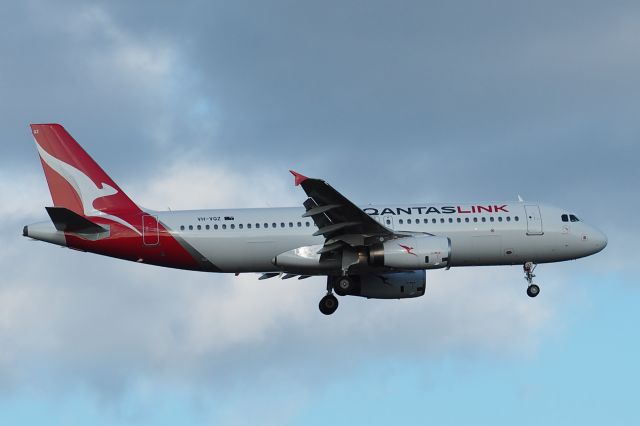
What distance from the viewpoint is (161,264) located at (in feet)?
201

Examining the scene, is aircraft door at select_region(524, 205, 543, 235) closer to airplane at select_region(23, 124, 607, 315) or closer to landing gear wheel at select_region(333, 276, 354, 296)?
airplane at select_region(23, 124, 607, 315)

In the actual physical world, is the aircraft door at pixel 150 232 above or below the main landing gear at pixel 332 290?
above

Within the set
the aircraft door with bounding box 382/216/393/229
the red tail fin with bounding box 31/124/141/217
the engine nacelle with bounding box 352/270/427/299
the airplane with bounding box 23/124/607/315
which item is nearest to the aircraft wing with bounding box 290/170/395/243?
the airplane with bounding box 23/124/607/315

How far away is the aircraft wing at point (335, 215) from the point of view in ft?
185

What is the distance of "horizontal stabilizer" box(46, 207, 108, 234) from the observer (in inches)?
2277

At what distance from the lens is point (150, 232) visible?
60281 mm

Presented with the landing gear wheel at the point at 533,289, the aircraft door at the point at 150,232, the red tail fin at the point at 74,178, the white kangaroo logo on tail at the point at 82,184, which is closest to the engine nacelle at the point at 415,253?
the landing gear wheel at the point at 533,289

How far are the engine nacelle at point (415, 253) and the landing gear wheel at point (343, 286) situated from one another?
12.6 feet

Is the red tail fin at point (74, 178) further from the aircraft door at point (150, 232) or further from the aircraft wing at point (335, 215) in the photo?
the aircraft wing at point (335, 215)

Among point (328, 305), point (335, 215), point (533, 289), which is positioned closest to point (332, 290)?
point (328, 305)

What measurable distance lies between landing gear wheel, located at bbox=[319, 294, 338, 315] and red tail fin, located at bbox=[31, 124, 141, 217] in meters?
9.99

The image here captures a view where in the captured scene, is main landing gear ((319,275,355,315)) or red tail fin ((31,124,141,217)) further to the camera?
main landing gear ((319,275,355,315))

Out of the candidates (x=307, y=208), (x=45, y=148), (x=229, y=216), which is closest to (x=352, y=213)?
(x=307, y=208)

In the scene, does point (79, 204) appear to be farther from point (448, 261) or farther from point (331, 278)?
point (448, 261)
